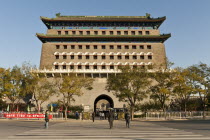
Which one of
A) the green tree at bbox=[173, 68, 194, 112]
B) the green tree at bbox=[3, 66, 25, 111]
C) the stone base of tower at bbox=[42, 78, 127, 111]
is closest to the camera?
the green tree at bbox=[173, 68, 194, 112]

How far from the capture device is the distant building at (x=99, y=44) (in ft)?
159

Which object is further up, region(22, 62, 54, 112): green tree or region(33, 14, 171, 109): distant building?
region(33, 14, 171, 109): distant building

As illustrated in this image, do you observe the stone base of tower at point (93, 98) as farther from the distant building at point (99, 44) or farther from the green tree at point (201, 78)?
the green tree at point (201, 78)

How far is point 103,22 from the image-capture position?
52.2 meters

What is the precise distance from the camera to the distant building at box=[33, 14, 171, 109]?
159 feet

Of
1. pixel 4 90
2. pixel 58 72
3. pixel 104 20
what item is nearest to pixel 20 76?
pixel 4 90

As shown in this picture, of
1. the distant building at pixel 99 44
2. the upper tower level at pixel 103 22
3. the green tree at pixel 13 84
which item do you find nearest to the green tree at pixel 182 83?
the distant building at pixel 99 44

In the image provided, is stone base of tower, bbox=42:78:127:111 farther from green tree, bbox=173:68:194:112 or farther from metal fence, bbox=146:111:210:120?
green tree, bbox=173:68:194:112

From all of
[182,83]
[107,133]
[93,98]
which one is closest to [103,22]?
[93,98]

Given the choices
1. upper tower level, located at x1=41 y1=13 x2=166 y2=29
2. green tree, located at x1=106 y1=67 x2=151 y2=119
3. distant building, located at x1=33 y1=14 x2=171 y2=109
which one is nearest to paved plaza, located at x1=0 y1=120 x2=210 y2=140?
green tree, located at x1=106 y1=67 x2=151 y2=119

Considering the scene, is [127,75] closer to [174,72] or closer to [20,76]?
[174,72]

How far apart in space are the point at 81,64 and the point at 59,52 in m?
6.42

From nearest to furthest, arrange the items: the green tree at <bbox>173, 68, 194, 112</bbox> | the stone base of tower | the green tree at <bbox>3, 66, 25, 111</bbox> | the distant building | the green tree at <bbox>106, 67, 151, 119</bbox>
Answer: the green tree at <bbox>173, 68, 194, 112</bbox> → the green tree at <bbox>106, 67, 151, 119</bbox> → the green tree at <bbox>3, 66, 25, 111</bbox> → the stone base of tower → the distant building

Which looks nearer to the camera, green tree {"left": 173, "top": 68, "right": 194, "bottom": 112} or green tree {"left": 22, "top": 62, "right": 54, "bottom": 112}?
green tree {"left": 173, "top": 68, "right": 194, "bottom": 112}
